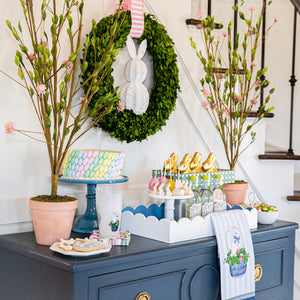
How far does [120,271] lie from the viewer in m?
1.72

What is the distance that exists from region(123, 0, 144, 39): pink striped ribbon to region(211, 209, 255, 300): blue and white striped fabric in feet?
2.96

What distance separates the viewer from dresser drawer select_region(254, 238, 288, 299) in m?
2.24

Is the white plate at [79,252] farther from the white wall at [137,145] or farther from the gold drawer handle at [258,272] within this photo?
the gold drawer handle at [258,272]

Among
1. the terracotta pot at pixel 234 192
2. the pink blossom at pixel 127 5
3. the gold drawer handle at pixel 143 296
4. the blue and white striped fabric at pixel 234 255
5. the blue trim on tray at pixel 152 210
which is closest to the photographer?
the gold drawer handle at pixel 143 296

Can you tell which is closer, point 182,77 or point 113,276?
point 113,276

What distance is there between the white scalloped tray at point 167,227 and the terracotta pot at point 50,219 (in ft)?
0.97

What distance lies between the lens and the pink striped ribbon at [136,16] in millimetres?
2287

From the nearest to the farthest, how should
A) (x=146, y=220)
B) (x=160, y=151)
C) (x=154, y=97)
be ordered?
(x=146, y=220), (x=154, y=97), (x=160, y=151)

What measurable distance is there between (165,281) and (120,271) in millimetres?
223

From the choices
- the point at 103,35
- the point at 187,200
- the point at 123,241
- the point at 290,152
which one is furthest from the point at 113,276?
the point at 290,152

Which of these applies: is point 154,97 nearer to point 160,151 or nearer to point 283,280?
point 160,151

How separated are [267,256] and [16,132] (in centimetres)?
122

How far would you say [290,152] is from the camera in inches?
116

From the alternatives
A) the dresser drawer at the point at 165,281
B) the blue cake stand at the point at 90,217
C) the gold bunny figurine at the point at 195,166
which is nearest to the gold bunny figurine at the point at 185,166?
the gold bunny figurine at the point at 195,166
